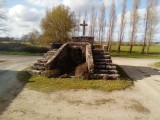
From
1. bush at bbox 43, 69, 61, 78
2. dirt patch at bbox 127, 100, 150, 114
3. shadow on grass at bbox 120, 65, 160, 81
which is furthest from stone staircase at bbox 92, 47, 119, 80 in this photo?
dirt patch at bbox 127, 100, 150, 114

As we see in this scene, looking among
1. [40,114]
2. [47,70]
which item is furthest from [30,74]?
[40,114]

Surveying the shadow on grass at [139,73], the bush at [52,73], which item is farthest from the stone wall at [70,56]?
the shadow on grass at [139,73]

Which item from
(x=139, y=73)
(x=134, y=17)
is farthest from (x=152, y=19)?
(x=139, y=73)

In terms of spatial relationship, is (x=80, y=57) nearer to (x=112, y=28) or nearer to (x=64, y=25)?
(x=64, y=25)

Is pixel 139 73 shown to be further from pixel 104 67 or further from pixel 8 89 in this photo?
pixel 8 89

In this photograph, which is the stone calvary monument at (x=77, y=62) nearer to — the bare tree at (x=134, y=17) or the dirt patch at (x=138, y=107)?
the dirt patch at (x=138, y=107)

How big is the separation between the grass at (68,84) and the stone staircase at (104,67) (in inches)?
24.2

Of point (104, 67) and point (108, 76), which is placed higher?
point (104, 67)

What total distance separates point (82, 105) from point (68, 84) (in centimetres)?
340

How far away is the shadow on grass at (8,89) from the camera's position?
940 cm

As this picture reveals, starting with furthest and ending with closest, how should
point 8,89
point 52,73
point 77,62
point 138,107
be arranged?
point 77,62 → point 52,73 → point 8,89 → point 138,107

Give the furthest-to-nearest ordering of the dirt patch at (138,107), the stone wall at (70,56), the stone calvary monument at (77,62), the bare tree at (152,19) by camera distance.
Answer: the bare tree at (152,19), the stone wall at (70,56), the stone calvary monument at (77,62), the dirt patch at (138,107)

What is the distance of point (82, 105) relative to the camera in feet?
31.0

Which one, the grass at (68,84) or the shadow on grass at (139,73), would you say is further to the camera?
the shadow on grass at (139,73)
